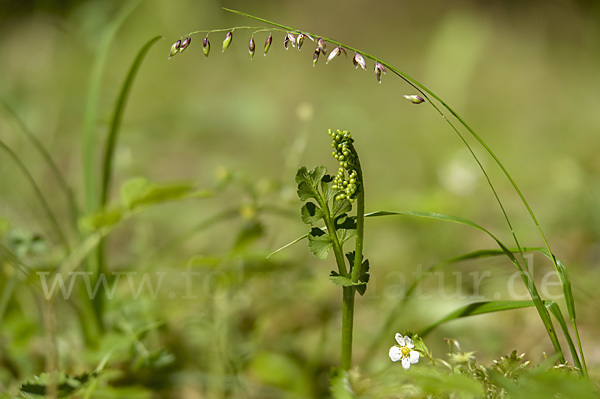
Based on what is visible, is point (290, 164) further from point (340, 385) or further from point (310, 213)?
→ point (340, 385)

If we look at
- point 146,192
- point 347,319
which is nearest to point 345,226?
point 347,319

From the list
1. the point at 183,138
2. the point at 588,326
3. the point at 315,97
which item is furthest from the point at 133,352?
the point at 315,97

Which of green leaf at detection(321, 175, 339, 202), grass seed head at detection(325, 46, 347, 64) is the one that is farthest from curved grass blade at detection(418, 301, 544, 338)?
grass seed head at detection(325, 46, 347, 64)

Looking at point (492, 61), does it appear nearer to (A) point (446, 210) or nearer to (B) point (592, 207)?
(B) point (592, 207)

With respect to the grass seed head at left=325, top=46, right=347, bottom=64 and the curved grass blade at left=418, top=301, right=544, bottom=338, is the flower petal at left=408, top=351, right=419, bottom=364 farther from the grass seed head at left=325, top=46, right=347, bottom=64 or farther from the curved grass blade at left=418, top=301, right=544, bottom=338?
the grass seed head at left=325, top=46, right=347, bottom=64

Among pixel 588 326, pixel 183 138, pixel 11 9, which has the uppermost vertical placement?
pixel 11 9

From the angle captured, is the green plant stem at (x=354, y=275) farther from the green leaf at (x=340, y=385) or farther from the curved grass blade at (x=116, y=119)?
the curved grass blade at (x=116, y=119)
